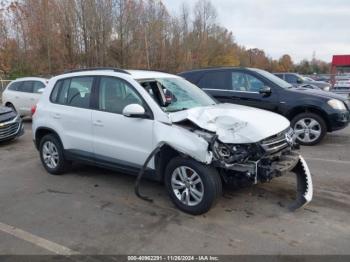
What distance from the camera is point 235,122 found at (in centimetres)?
416

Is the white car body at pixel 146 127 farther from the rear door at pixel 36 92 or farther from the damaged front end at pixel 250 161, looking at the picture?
the rear door at pixel 36 92

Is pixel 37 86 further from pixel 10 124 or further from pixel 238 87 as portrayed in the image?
pixel 238 87

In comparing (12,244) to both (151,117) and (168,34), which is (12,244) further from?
(168,34)

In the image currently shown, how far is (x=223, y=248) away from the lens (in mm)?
3424

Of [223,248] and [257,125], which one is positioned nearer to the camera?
[223,248]

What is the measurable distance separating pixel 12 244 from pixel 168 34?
48.6 metres

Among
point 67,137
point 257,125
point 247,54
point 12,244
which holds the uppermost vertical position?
point 247,54

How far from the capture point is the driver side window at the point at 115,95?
4750 millimetres

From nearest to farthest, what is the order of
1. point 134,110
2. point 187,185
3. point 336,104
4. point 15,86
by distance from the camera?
point 187,185 < point 134,110 < point 336,104 < point 15,86

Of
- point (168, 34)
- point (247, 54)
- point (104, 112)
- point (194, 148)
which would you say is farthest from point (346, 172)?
point (247, 54)

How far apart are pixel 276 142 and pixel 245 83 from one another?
14.6ft

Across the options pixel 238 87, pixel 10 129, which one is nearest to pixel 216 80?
pixel 238 87

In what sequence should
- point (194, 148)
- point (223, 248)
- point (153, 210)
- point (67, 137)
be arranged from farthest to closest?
point (67, 137) < point (153, 210) < point (194, 148) < point (223, 248)

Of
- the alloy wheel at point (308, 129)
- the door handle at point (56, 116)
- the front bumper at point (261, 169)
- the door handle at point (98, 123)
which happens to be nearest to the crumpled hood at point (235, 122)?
the front bumper at point (261, 169)
